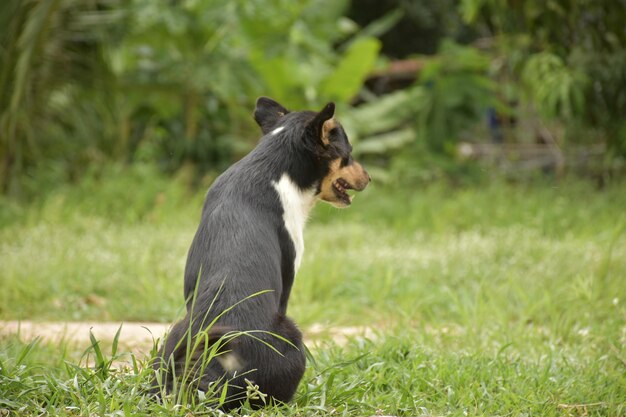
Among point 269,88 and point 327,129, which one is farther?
point 269,88

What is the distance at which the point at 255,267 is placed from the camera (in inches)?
129

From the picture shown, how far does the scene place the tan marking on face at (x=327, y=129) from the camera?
3559 mm

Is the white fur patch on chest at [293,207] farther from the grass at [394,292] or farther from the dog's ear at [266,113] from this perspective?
the grass at [394,292]

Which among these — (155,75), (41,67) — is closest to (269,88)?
(155,75)

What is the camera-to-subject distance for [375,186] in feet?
42.3

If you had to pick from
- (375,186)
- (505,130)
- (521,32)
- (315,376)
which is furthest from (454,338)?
(505,130)

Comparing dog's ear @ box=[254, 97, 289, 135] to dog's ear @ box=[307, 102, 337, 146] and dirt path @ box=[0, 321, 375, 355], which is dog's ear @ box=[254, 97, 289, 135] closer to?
dog's ear @ box=[307, 102, 337, 146]

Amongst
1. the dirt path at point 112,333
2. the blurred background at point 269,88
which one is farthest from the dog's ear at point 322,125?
the blurred background at point 269,88

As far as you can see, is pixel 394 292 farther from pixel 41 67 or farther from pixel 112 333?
pixel 41 67

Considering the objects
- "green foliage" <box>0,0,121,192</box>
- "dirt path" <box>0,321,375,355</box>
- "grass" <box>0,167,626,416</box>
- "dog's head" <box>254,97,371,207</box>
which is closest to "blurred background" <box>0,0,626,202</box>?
"green foliage" <box>0,0,121,192</box>

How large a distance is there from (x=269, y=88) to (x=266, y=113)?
9.33 metres

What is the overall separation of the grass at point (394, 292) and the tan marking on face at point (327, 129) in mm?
950

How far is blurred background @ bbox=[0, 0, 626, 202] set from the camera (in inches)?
380

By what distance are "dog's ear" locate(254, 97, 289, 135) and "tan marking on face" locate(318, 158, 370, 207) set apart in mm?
396
